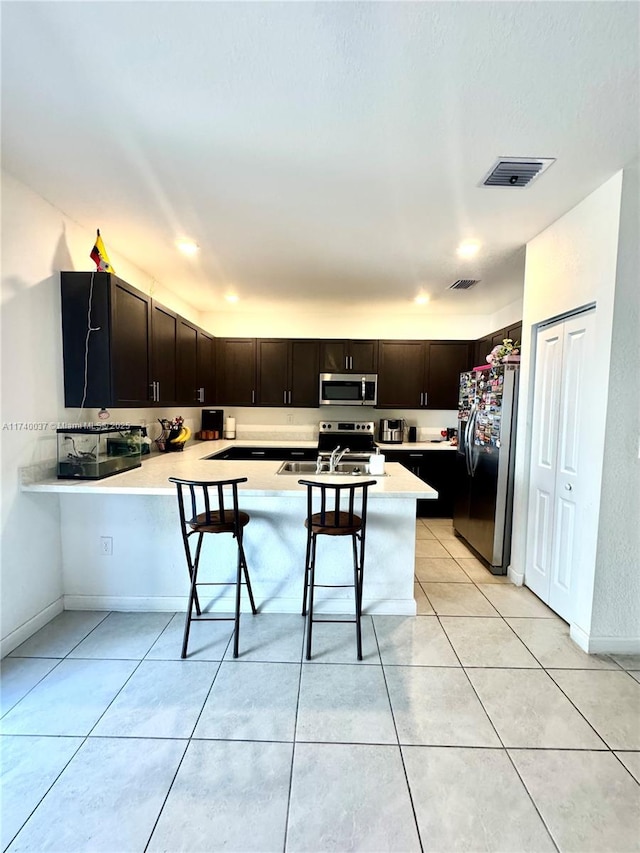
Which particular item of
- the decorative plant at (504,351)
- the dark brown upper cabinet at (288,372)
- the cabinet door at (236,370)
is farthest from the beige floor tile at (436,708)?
the cabinet door at (236,370)

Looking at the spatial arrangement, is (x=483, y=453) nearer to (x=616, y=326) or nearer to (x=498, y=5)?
(x=616, y=326)

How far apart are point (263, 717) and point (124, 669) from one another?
2.66 ft

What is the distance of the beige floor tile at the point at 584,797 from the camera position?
4.03ft

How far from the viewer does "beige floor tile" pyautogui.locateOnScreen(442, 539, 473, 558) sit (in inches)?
138

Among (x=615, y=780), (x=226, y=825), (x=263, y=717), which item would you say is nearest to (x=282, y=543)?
(x=263, y=717)

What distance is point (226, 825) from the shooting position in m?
A: 1.24

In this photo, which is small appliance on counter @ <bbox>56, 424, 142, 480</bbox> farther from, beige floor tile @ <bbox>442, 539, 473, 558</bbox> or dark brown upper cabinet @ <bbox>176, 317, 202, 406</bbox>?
beige floor tile @ <bbox>442, 539, 473, 558</bbox>

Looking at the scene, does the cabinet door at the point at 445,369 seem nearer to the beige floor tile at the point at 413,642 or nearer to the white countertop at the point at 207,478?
the white countertop at the point at 207,478

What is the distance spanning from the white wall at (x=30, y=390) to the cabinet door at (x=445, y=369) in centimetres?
383

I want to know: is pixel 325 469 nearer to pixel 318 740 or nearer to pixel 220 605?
pixel 220 605

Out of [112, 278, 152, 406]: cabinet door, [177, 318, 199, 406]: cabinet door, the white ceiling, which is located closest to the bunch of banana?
[177, 318, 199, 406]: cabinet door

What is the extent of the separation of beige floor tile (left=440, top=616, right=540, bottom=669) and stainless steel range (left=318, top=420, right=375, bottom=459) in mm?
2566

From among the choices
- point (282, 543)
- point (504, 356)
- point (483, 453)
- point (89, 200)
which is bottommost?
point (282, 543)

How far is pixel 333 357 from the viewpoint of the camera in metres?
4.88
